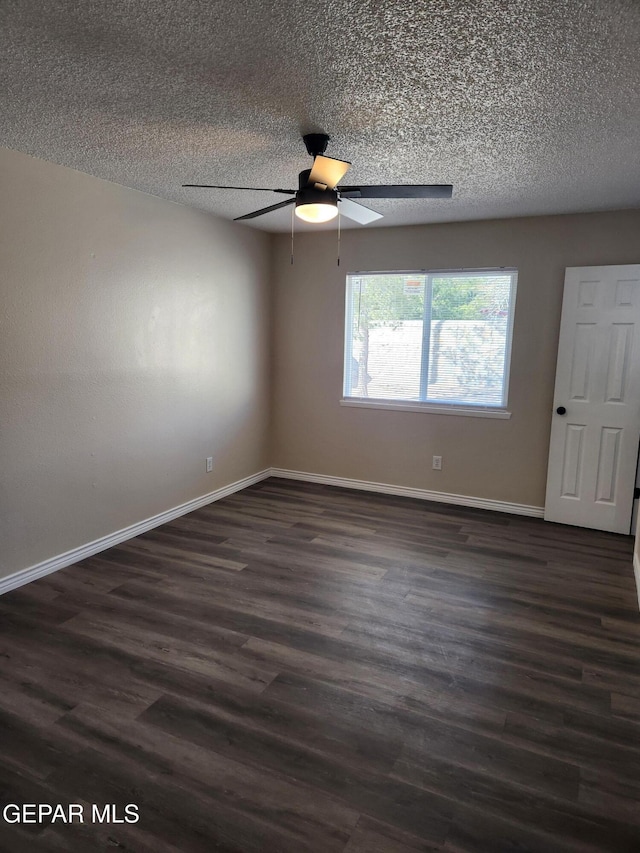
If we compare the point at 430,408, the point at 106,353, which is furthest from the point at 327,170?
the point at 430,408

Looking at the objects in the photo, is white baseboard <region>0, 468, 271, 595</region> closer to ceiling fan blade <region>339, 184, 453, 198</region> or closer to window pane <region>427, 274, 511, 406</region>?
window pane <region>427, 274, 511, 406</region>

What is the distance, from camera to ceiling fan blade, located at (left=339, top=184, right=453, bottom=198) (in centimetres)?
253

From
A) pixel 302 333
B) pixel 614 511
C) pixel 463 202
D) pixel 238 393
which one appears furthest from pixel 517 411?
pixel 238 393

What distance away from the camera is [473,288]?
4586 millimetres

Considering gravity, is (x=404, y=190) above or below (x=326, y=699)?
above

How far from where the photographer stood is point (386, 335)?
498 cm

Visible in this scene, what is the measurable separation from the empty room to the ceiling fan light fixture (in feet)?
0.05

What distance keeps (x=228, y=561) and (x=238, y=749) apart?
1.65 metres

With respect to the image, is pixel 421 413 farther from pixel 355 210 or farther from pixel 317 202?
pixel 317 202

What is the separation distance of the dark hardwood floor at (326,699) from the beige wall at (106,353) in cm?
48

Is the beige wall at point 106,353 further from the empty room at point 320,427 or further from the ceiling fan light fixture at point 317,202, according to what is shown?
the ceiling fan light fixture at point 317,202

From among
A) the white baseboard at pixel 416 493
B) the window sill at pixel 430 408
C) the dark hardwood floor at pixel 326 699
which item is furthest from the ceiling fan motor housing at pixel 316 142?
the white baseboard at pixel 416 493

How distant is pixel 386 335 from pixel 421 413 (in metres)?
0.79

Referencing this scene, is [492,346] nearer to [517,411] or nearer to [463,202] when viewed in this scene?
[517,411]
